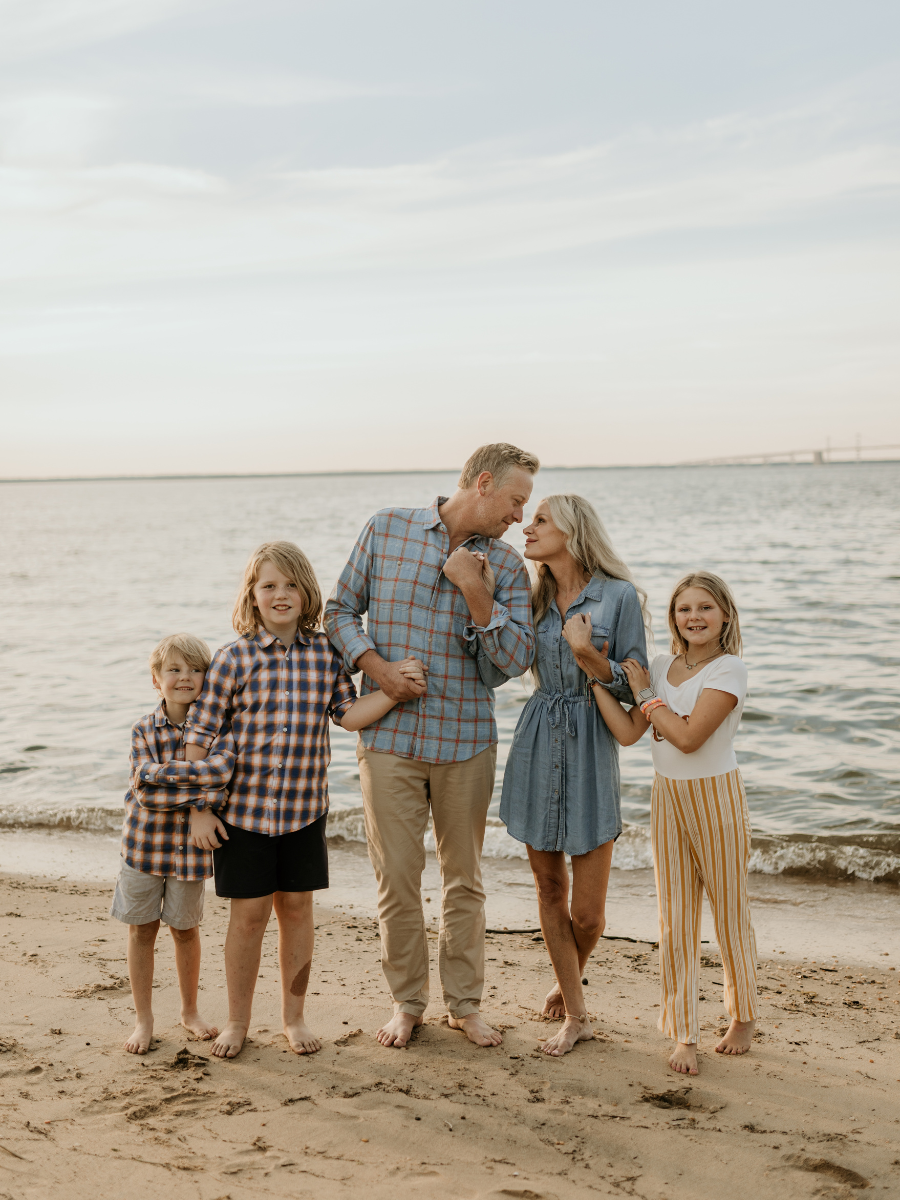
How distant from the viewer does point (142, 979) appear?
3.62m

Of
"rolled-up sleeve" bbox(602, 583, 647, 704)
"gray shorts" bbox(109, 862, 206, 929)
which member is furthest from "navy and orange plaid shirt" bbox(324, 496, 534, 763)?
"gray shorts" bbox(109, 862, 206, 929)

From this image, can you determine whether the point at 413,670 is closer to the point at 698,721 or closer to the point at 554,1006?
the point at 698,721

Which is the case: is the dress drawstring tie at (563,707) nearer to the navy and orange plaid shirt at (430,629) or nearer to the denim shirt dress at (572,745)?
the denim shirt dress at (572,745)

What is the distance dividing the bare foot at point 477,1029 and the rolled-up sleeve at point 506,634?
1.28 m

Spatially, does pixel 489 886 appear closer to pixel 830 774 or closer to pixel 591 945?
pixel 591 945

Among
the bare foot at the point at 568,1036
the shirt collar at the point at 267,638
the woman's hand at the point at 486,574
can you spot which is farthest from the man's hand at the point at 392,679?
the bare foot at the point at 568,1036

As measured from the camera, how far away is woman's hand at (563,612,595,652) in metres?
3.57

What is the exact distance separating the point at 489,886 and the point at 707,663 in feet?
10.6

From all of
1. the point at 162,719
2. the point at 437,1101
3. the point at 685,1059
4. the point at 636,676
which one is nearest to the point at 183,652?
the point at 162,719

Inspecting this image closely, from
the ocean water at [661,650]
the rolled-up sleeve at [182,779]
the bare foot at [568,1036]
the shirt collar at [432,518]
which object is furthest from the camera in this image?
the ocean water at [661,650]

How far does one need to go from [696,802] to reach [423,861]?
1.02 metres

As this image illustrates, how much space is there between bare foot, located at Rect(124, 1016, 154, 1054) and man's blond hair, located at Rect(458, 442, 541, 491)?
2315 mm

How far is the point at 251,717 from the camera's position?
3514mm

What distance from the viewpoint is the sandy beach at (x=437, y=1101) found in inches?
111
